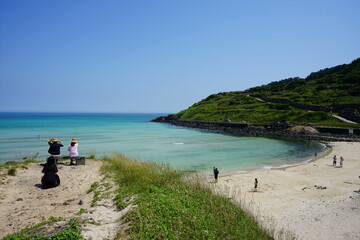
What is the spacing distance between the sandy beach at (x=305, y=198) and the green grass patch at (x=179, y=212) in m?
1.18

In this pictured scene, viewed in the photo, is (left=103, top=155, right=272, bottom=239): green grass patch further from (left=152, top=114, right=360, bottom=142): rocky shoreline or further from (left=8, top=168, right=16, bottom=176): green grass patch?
(left=152, top=114, right=360, bottom=142): rocky shoreline

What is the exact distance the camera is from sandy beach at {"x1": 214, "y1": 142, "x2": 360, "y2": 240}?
10.6m

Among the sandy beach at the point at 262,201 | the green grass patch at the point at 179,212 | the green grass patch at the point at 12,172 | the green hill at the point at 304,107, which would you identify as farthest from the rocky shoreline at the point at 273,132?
the green grass patch at the point at 12,172

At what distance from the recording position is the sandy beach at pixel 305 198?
34.6ft

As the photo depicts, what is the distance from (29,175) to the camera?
1207 centimetres

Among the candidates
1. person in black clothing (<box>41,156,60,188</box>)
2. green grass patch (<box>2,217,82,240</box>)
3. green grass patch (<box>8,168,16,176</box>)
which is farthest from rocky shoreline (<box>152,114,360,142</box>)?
green grass patch (<box>8,168,16,176</box>)

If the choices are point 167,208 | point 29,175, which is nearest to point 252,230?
point 167,208

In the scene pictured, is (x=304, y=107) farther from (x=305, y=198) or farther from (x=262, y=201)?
(x=262, y=201)

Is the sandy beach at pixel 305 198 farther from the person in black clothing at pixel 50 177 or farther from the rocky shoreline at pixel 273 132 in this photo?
the rocky shoreline at pixel 273 132

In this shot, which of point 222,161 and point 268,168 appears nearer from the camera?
point 268,168

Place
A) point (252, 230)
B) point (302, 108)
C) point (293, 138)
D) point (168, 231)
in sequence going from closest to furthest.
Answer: point (168, 231) < point (252, 230) < point (293, 138) < point (302, 108)

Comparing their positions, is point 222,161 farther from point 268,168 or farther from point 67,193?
point 67,193

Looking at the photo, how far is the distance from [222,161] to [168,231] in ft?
75.9

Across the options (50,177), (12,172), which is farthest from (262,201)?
(12,172)
